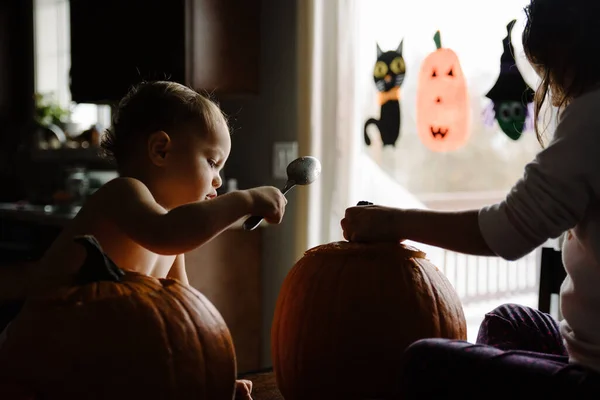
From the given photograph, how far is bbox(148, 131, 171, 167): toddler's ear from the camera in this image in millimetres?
976

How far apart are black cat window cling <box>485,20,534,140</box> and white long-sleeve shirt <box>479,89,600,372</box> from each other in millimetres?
1039

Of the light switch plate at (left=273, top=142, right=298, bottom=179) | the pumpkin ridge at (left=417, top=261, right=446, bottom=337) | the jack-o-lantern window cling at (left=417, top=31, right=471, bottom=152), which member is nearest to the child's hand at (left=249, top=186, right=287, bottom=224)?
the pumpkin ridge at (left=417, top=261, right=446, bottom=337)

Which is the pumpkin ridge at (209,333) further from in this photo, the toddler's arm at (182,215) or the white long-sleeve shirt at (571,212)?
the white long-sleeve shirt at (571,212)

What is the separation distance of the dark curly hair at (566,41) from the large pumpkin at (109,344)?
515 millimetres

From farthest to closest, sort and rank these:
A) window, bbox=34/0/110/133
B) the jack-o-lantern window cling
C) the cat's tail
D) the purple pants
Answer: window, bbox=34/0/110/133 < the cat's tail < the jack-o-lantern window cling < the purple pants

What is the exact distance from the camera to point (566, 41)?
0.80 meters

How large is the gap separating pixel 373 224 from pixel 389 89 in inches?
50.0

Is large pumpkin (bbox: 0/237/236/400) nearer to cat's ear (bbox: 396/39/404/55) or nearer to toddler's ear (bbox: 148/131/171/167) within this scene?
toddler's ear (bbox: 148/131/171/167)

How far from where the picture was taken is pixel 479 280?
3.45 metres

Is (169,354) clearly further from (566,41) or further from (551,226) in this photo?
(566,41)

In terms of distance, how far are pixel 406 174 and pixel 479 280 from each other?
5.08 ft

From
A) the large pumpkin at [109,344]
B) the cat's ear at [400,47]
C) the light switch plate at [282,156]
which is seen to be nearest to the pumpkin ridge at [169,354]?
the large pumpkin at [109,344]

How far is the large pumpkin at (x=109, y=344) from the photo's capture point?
719 millimetres

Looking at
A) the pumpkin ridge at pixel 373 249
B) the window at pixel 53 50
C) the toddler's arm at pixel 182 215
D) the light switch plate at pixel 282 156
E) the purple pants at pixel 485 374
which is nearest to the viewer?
the purple pants at pixel 485 374
